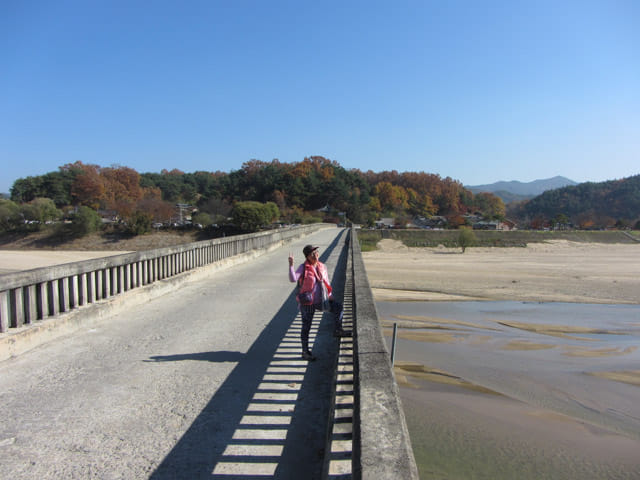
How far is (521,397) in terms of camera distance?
26.8ft

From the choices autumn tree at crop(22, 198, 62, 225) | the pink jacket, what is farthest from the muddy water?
autumn tree at crop(22, 198, 62, 225)

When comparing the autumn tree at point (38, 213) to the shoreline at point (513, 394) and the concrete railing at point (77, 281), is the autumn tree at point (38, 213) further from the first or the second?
the shoreline at point (513, 394)

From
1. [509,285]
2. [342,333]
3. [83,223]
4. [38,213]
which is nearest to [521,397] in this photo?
[342,333]

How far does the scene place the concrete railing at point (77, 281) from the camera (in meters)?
5.77

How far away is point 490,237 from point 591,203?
4803 inches

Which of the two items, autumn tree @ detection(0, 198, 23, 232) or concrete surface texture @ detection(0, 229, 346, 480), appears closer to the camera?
concrete surface texture @ detection(0, 229, 346, 480)

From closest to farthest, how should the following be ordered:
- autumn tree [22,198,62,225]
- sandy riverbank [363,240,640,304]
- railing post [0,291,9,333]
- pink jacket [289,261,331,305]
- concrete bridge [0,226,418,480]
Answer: concrete bridge [0,226,418,480]
railing post [0,291,9,333]
pink jacket [289,261,331,305]
sandy riverbank [363,240,640,304]
autumn tree [22,198,62,225]

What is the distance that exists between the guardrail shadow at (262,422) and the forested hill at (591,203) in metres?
156

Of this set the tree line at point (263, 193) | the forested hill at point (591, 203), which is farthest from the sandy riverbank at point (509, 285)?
the forested hill at point (591, 203)

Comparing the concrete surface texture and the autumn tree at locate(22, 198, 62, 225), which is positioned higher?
the autumn tree at locate(22, 198, 62, 225)

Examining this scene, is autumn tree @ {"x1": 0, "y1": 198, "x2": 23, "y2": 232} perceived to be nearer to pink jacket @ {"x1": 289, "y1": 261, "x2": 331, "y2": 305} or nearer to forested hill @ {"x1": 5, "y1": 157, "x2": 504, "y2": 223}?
forested hill @ {"x1": 5, "y1": 157, "x2": 504, "y2": 223}

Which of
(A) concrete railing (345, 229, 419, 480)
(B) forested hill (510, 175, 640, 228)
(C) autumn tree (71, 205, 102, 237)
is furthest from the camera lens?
(B) forested hill (510, 175, 640, 228)

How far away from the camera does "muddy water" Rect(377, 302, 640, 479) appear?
601cm

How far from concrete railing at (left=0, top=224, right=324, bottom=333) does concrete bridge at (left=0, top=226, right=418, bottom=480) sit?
22 mm
